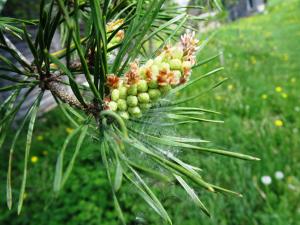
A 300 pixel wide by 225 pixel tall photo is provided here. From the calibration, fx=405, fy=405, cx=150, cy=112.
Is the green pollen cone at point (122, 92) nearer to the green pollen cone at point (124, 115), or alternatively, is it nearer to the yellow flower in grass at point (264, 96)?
the green pollen cone at point (124, 115)

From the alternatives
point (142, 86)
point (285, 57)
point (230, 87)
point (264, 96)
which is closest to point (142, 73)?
point (142, 86)

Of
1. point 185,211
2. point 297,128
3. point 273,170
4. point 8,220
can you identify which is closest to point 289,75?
point 297,128

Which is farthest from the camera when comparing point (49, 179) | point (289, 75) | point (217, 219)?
point (289, 75)

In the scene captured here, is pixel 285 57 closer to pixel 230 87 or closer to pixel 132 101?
pixel 230 87

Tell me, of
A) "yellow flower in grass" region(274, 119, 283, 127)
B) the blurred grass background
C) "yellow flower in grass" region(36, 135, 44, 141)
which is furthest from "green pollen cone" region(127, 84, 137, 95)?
"yellow flower in grass" region(36, 135, 44, 141)

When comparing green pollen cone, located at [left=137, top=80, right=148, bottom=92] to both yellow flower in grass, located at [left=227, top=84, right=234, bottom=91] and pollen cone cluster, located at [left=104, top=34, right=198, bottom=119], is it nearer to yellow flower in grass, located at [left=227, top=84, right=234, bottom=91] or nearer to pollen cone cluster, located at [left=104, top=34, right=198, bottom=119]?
pollen cone cluster, located at [left=104, top=34, right=198, bottom=119]

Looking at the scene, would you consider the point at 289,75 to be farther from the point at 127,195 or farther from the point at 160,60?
the point at 160,60

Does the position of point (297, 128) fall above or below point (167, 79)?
below
